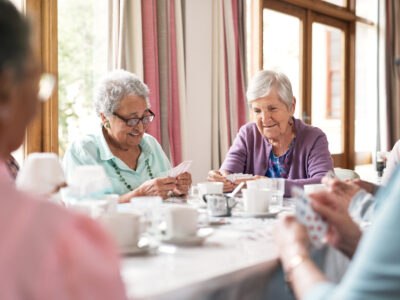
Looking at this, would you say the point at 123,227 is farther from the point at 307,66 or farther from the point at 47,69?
the point at 307,66

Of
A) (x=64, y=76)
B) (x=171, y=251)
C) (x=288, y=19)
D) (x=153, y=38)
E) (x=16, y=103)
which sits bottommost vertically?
(x=171, y=251)

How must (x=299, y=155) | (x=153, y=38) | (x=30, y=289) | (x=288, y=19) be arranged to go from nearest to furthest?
(x=30, y=289) < (x=299, y=155) < (x=153, y=38) < (x=288, y=19)

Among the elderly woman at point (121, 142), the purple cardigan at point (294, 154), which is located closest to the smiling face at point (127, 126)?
the elderly woman at point (121, 142)

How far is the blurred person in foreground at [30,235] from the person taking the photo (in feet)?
2.02

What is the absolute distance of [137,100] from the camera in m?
2.37

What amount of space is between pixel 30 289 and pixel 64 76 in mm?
2817

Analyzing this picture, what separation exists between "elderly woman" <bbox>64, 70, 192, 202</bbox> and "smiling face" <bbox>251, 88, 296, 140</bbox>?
0.65 meters

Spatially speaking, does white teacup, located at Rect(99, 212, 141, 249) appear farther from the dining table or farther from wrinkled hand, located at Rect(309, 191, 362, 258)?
wrinkled hand, located at Rect(309, 191, 362, 258)

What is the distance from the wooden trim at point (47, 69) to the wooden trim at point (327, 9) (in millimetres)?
2872

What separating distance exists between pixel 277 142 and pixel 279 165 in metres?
0.14

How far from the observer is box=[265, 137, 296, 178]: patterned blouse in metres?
2.65

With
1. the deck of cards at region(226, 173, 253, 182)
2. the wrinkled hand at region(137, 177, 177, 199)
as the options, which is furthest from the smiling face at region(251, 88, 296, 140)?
the wrinkled hand at region(137, 177, 177, 199)

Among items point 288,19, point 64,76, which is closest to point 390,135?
point 288,19

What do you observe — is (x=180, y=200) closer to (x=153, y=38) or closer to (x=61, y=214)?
(x=61, y=214)
